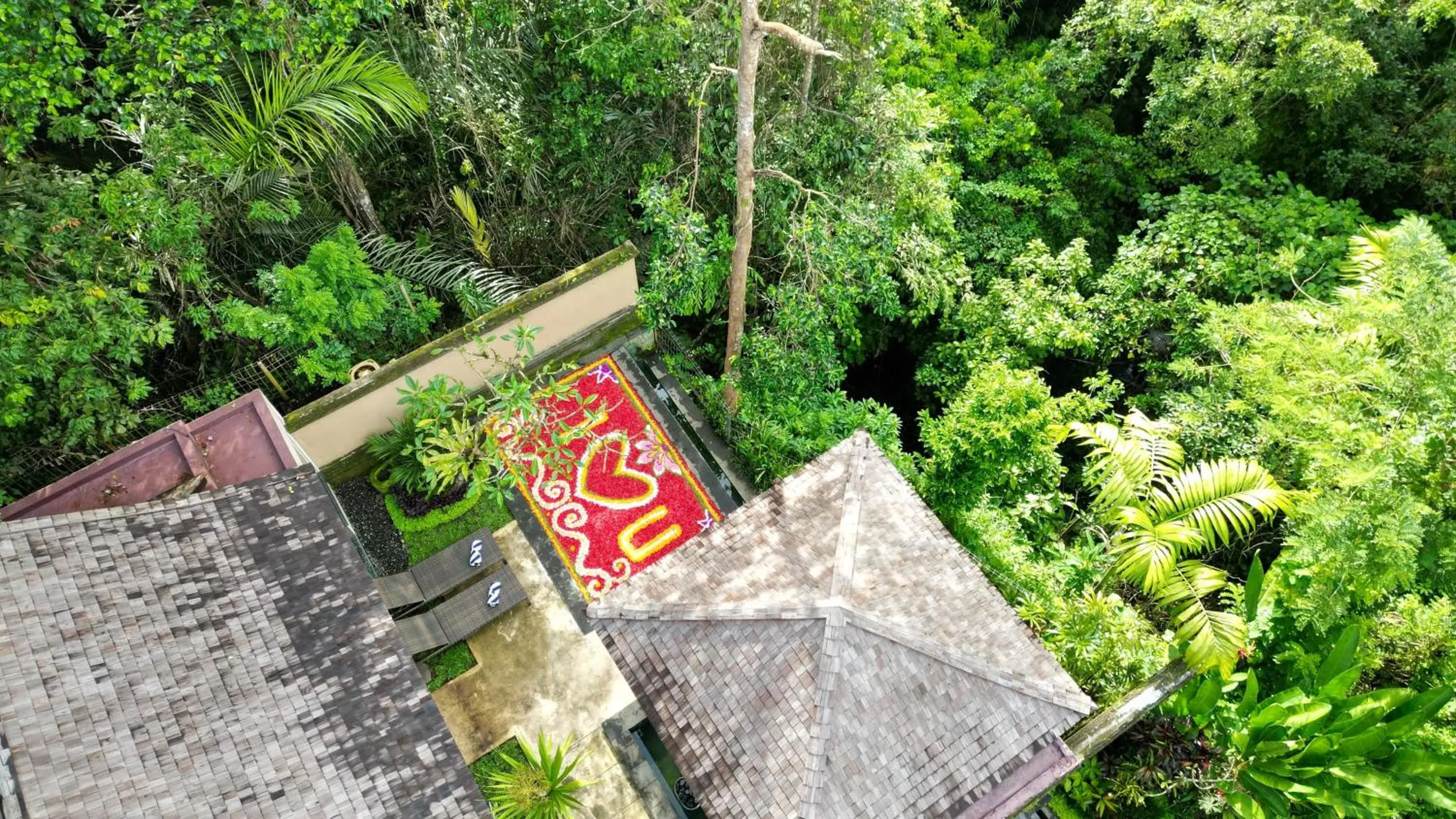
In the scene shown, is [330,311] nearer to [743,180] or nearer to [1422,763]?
[743,180]

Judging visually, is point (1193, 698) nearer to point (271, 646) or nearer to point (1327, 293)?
point (1327, 293)

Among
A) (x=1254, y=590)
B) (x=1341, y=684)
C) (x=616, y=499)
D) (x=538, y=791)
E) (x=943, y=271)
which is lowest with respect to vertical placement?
(x=1341, y=684)

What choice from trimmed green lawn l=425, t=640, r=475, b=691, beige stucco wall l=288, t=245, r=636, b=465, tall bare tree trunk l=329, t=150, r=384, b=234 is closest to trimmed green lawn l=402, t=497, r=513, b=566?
trimmed green lawn l=425, t=640, r=475, b=691

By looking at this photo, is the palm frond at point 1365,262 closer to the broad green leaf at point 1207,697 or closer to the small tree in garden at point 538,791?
the broad green leaf at point 1207,697

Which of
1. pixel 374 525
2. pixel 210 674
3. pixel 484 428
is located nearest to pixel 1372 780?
pixel 484 428

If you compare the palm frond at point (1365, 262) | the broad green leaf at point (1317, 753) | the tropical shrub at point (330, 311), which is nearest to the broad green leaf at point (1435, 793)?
the broad green leaf at point (1317, 753)
